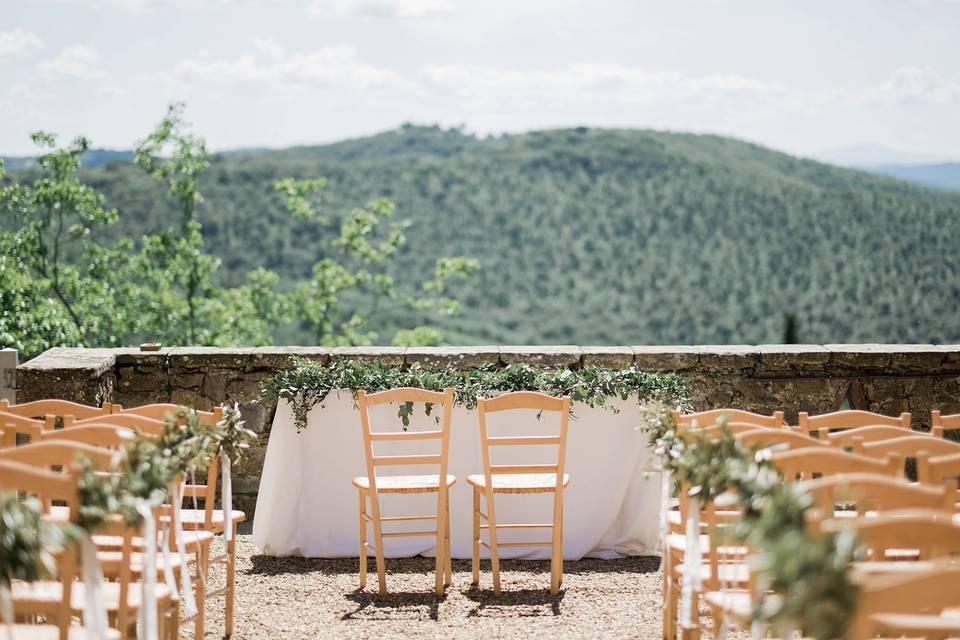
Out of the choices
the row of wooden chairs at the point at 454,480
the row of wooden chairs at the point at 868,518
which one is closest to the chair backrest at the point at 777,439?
the row of wooden chairs at the point at 868,518

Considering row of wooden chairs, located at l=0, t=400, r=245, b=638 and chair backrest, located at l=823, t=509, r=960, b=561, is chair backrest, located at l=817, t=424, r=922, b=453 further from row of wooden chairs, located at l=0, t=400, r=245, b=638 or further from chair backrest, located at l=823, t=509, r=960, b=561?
row of wooden chairs, located at l=0, t=400, r=245, b=638

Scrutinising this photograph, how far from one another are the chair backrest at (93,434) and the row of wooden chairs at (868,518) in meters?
2.00

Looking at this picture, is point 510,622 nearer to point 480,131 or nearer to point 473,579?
point 473,579

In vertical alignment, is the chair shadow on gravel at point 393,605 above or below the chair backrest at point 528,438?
below

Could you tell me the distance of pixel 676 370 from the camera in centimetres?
651

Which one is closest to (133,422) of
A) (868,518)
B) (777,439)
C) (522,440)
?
(522,440)

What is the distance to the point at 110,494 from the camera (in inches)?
113

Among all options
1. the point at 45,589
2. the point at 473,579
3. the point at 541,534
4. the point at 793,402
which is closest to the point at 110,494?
the point at 45,589

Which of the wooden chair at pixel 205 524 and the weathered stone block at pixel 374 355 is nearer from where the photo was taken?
the wooden chair at pixel 205 524

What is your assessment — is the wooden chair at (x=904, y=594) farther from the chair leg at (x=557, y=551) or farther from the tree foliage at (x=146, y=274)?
the tree foliage at (x=146, y=274)

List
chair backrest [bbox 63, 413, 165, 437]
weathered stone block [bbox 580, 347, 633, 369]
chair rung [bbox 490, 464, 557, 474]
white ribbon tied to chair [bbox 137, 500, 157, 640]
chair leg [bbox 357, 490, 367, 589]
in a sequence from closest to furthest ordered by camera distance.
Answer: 1. white ribbon tied to chair [bbox 137, 500, 157, 640]
2. chair backrest [bbox 63, 413, 165, 437]
3. chair rung [bbox 490, 464, 557, 474]
4. chair leg [bbox 357, 490, 367, 589]
5. weathered stone block [bbox 580, 347, 633, 369]

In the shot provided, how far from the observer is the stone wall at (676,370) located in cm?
641

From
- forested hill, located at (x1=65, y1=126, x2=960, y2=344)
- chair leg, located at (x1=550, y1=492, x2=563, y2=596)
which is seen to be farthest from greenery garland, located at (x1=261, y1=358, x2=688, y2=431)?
forested hill, located at (x1=65, y1=126, x2=960, y2=344)

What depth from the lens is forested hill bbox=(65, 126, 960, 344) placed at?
28.1m
